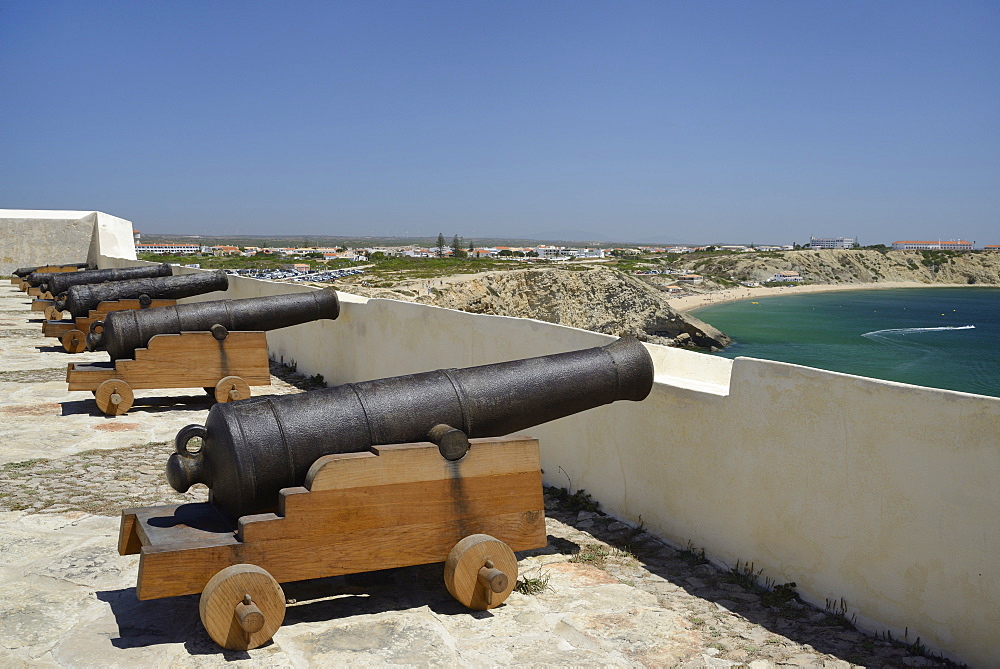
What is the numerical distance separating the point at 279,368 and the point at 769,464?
21.3 ft

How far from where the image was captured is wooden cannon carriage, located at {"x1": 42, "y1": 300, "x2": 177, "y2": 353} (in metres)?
8.82

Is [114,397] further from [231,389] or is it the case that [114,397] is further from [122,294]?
[122,294]

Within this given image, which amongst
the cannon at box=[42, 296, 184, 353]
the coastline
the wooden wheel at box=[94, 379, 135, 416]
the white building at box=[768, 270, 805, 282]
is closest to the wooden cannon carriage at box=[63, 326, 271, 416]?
the wooden wheel at box=[94, 379, 135, 416]

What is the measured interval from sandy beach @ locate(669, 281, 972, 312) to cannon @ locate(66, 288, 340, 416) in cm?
6535

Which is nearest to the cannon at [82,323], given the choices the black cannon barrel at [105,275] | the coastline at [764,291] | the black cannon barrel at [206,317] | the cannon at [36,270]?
the black cannon barrel at [105,275]

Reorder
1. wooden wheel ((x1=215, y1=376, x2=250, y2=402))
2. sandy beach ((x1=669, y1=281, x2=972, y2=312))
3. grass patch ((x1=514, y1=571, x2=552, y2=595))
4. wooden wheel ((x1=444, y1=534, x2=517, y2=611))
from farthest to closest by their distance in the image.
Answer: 1. sandy beach ((x1=669, y1=281, x2=972, y2=312))
2. wooden wheel ((x1=215, y1=376, x2=250, y2=402))
3. grass patch ((x1=514, y1=571, x2=552, y2=595))
4. wooden wheel ((x1=444, y1=534, x2=517, y2=611))

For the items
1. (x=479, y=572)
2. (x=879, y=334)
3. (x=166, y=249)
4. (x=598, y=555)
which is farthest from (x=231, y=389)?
(x=166, y=249)

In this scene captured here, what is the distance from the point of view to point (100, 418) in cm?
634

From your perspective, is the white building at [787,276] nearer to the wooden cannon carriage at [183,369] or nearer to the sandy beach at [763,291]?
the sandy beach at [763,291]

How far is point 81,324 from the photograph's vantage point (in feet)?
30.1

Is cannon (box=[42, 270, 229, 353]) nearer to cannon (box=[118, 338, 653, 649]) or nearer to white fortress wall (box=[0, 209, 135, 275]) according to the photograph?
cannon (box=[118, 338, 653, 649])

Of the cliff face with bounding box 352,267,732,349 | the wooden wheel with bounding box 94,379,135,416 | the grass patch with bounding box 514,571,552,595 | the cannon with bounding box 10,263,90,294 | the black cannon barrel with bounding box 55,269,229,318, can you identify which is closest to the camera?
the grass patch with bounding box 514,571,552,595

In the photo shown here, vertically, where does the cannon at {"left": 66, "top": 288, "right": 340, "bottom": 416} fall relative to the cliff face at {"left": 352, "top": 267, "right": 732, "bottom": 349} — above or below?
above

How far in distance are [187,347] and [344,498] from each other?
431cm
